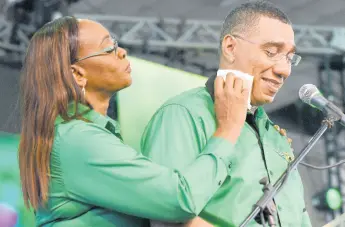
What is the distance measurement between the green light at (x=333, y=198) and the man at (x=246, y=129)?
6.33m

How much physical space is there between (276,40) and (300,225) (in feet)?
2.17

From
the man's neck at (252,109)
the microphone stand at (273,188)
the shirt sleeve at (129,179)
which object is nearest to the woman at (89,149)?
the shirt sleeve at (129,179)

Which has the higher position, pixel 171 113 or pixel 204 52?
pixel 171 113

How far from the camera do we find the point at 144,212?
5.97 ft

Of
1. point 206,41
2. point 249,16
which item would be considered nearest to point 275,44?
point 249,16

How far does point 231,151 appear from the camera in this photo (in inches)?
76.8

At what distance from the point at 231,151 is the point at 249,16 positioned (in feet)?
2.18

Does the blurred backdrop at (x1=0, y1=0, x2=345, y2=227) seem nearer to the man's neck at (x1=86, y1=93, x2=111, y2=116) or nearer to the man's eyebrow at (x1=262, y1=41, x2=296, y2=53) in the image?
the man's neck at (x1=86, y1=93, x2=111, y2=116)

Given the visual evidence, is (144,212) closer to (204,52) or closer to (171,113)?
(171,113)

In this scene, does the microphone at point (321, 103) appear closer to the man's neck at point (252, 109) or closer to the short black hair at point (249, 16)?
the man's neck at point (252, 109)

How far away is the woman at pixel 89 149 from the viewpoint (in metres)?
1.82

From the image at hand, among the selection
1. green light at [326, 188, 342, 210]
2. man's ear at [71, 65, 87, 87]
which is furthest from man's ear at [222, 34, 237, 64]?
green light at [326, 188, 342, 210]

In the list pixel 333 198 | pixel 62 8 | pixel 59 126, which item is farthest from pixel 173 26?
pixel 59 126

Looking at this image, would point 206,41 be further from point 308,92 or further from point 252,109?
point 308,92
